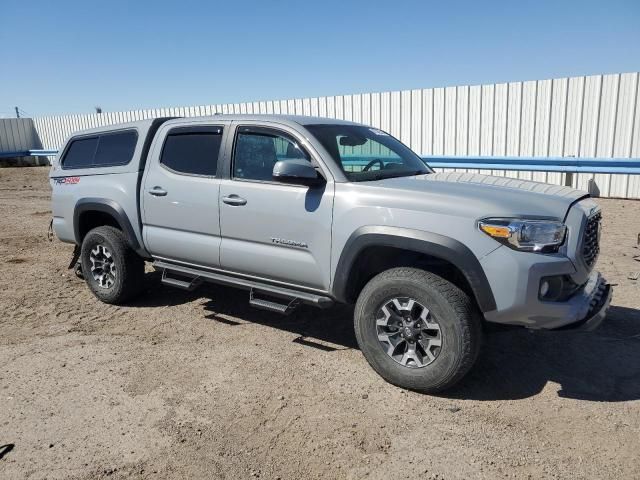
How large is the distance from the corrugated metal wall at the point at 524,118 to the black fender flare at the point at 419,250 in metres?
7.36

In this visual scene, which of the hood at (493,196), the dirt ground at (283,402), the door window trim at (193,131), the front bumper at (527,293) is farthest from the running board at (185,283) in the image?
the front bumper at (527,293)

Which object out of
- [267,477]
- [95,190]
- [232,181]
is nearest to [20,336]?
[95,190]

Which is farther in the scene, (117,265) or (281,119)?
(117,265)

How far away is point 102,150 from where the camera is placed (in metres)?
5.54

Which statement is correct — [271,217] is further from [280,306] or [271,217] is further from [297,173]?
[280,306]

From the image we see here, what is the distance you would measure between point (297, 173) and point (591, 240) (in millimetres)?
2160

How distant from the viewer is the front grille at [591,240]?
335 centimetres

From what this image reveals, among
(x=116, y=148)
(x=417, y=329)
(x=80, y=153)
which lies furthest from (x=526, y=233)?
(x=80, y=153)

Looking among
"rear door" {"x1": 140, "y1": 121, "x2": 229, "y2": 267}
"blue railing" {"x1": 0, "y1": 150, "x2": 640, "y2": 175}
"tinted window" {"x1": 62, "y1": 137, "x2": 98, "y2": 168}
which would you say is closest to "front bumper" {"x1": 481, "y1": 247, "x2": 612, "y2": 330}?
"rear door" {"x1": 140, "y1": 121, "x2": 229, "y2": 267}

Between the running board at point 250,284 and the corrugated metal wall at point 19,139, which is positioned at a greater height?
the corrugated metal wall at point 19,139

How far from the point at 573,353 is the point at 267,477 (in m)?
2.80

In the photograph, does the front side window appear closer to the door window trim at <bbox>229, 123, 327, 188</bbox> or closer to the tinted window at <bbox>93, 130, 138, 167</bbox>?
the door window trim at <bbox>229, 123, 327, 188</bbox>

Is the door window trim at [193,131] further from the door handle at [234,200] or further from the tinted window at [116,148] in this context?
the tinted window at [116,148]

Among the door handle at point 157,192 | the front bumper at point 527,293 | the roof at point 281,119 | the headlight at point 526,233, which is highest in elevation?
the roof at point 281,119
